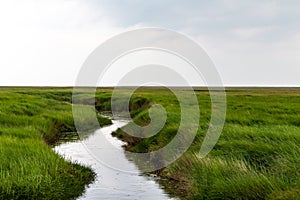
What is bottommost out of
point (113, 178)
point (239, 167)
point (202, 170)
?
point (113, 178)

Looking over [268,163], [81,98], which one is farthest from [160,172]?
[81,98]

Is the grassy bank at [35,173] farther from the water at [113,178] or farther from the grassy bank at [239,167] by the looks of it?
the grassy bank at [239,167]

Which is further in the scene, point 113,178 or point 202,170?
point 113,178

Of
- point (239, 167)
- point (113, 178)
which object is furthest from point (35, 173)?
point (239, 167)

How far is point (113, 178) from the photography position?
1392 cm

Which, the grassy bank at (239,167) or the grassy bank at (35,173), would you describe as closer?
the grassy bank at (239,167)

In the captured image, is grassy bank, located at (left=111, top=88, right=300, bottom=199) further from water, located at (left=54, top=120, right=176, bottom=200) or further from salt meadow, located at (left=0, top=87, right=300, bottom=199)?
water, located at (left=54, top=120, right=176, bottom=200)

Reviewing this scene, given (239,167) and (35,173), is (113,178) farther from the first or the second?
(239,167)

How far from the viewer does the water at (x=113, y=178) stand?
1178cm

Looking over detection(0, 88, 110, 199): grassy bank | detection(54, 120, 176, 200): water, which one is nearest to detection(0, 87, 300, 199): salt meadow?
detection(0, 88, 110, 199): grassy bank

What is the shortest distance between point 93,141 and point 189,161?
10.5 meters

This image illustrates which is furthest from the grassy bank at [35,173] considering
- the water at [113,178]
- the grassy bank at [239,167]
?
the grassy bank at [239,167]

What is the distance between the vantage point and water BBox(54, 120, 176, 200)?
38.6ft

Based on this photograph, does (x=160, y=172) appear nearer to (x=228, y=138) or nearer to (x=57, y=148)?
(x=228, y=138)
